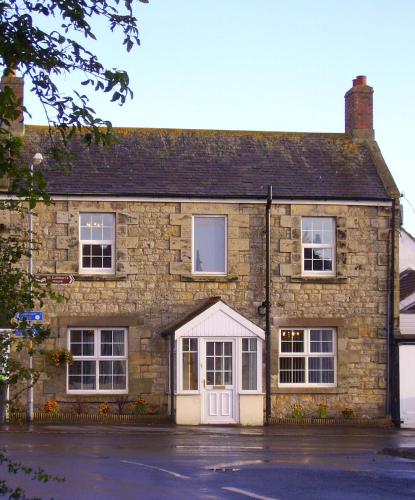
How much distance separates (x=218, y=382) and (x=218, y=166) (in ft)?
21.2

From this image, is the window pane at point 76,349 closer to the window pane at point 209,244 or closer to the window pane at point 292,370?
the window pane at point 209,244

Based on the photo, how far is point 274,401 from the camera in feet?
96.5

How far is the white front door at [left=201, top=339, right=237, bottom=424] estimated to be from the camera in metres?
28.6

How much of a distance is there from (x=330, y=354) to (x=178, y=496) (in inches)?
679

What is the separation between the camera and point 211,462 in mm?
17547

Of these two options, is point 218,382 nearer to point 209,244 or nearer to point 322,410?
point 322,410

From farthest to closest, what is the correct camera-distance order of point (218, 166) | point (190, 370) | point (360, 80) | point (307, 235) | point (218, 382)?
1. point (360, 80)
2. point (218, 166)
3. point (307, 235)
4. point (218, 382)
5. point (190, 370)

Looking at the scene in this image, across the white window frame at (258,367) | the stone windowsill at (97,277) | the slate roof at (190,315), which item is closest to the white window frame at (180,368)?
the slate roof at (190,315)

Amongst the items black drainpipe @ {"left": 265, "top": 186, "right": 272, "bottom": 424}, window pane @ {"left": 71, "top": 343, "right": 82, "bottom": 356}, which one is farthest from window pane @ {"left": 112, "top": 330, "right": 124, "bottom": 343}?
black drainpipe @ {"left": 265, "top": 186, "right": 272, "bottom": 424}

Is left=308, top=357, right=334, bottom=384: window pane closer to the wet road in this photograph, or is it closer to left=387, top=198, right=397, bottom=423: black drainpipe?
left=387, top=198, right=397, bottom=423: black drainpipe

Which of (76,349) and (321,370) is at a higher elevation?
(76,349)

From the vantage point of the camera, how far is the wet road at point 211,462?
13.7m

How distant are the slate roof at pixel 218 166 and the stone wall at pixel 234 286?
47 centimetres

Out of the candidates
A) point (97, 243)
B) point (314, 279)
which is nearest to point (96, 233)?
point (97, 243)
